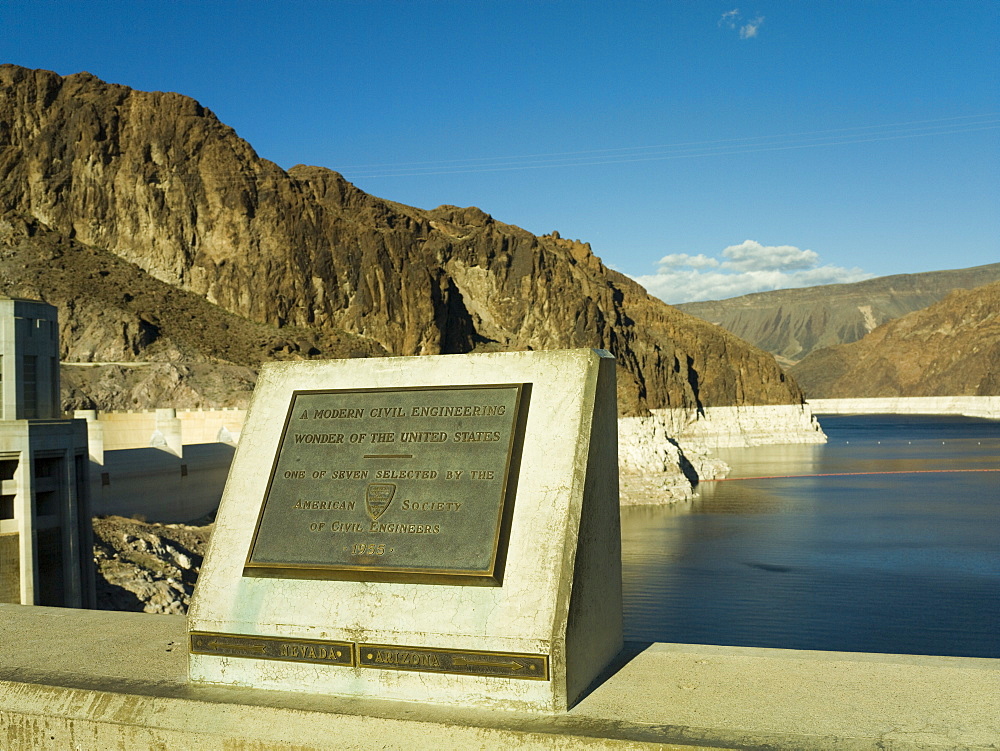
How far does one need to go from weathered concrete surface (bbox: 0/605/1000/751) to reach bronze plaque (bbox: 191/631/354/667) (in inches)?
7.5

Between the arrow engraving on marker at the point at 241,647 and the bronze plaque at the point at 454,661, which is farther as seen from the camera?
the arrow engraving on marker at the point at 241,647

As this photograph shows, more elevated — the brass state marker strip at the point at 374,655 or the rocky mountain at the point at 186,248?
the rocky mountain at the point at 186,248

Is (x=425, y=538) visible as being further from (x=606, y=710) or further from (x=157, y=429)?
(x=157, y=429)

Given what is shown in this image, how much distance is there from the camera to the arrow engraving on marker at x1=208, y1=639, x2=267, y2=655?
5457 millimetres

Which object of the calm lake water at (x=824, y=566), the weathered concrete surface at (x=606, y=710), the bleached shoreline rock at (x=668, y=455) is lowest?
the calm lake water at (x=824, y=566)

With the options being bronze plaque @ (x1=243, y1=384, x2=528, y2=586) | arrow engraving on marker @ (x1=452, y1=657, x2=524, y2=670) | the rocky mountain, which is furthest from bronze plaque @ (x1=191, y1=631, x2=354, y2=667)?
the rocky mountain

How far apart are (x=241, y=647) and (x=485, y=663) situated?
1413 mm

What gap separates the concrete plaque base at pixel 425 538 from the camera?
5137mm

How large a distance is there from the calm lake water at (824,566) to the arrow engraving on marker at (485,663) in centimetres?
1679

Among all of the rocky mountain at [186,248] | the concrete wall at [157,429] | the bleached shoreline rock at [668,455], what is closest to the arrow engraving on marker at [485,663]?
the concrete wall at [157,429]

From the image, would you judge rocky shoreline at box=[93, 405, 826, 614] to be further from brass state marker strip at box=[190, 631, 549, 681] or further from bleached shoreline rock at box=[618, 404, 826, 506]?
brass state marker strip at box=[190, 631, 549, 681]

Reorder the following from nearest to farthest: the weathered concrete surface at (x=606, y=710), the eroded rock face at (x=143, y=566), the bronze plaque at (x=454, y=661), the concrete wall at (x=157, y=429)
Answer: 1. the weathered concrete surface at (x=606, y=710)
2. the bronze plaque at (x=454, y=661)
3. the eroded rock face at (x=143, y=566)
4. the concrete wall at (x=157, y=429)

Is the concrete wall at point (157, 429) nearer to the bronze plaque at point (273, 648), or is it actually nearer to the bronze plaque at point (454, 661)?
the bronze plaque at point (273, 648)

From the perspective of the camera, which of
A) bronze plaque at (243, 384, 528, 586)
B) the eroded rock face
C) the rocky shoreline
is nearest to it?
bronze plaque at (243, 384, 528, 586)
